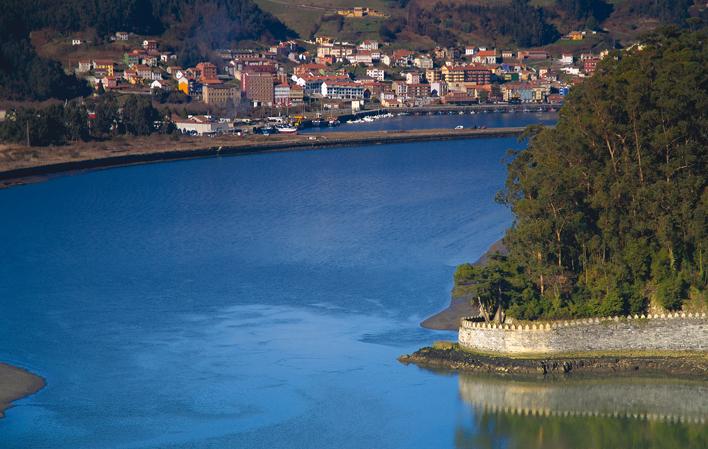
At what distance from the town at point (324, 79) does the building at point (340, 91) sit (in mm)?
93

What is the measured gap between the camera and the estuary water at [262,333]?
28922mm

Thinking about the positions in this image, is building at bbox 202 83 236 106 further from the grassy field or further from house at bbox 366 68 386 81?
the grassy field

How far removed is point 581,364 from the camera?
31250 millimetres

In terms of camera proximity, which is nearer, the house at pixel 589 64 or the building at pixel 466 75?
the building at pixel 466 75

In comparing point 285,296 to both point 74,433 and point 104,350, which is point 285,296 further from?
point 74,433

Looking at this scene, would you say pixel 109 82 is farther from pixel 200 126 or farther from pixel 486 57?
pixel 486 57

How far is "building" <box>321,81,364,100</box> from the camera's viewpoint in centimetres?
13738

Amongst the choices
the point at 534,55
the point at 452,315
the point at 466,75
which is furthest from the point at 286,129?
the point at 452,315

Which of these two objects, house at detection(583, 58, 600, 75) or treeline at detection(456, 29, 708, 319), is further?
house at detection(583, 58, 600, 75)

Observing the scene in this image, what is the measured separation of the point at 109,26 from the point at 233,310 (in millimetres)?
115504

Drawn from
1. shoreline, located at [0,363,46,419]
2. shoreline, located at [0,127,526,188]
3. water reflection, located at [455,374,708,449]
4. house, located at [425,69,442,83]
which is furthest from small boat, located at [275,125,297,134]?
water reflection, located at [455,374,708,449]

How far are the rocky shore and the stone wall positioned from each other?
0.22 metres

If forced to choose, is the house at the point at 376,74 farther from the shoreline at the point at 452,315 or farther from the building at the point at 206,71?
the shoreline at the point at 452,315

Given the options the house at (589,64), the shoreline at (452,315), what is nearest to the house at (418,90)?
the house at (589,64)
